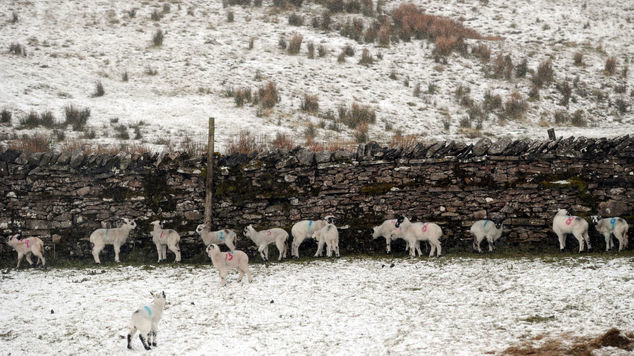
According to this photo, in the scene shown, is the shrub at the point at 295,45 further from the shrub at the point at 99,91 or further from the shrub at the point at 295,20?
the shrub at the point at 99,91

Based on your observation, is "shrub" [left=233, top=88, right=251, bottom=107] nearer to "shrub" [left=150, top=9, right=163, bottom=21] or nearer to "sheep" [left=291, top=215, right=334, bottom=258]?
"shrub" [left=150, top=9, right=163, bottom=21]

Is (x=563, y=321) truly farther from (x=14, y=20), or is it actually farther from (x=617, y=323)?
(x=14, y=20)

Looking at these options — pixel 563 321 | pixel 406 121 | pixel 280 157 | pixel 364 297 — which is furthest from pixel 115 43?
pixel 563 321

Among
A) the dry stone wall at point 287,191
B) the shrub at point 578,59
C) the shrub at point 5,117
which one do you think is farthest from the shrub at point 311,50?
the dry stone wall at point 287,191

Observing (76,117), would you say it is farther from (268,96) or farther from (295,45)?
(295,45)

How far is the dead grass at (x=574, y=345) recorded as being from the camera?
6879mm

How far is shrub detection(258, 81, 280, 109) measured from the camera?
2147 cm

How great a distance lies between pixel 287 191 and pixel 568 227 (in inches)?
240

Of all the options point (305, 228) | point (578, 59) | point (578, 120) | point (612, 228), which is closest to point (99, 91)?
point (305, 228)

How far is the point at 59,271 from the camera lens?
12227mm

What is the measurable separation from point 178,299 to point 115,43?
18.2m

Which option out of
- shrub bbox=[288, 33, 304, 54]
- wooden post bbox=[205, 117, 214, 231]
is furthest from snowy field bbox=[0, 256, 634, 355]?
shrub bbox=[288, 33, 304, 54]

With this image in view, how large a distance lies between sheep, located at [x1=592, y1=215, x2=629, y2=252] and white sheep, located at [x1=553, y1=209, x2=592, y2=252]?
0.30 meters

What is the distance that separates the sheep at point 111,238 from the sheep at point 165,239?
58 cm
